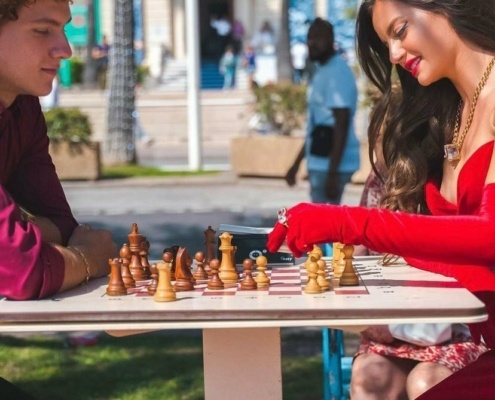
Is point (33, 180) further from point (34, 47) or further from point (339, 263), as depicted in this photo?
point (339, 263)

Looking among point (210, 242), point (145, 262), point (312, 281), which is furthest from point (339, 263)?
point (145, 262)

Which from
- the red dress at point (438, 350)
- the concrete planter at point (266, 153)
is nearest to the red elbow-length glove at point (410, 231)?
the red dress at point (438, 350)

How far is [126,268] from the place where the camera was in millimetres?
2973

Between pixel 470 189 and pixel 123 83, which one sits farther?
pixel 123 83

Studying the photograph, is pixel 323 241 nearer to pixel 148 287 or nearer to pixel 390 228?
pixel 390 228

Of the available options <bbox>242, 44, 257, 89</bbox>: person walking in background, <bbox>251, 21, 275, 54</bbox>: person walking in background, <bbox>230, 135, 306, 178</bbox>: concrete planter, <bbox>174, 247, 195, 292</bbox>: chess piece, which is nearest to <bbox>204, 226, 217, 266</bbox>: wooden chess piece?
<bbox>174, 247, 195, 292</bbox>: chess piece

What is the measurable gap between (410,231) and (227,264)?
54 centimetres

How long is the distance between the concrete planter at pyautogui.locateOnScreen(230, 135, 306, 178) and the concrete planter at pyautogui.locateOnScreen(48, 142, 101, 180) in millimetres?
2029

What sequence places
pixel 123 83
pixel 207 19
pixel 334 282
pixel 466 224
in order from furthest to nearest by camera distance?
1. pixel 207 19
2. pixel 123 83
3. pixel 334 282
4. pixel 466 224

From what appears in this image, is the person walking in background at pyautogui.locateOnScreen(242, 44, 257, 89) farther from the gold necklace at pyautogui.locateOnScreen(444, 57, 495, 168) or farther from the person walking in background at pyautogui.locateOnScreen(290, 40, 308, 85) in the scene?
the gold necklace at pyautogui.locateOnScreen(444, 57, 495, 168)

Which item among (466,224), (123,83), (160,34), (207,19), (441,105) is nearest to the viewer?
(466,224)

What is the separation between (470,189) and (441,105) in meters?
0.43

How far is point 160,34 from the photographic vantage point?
124ft

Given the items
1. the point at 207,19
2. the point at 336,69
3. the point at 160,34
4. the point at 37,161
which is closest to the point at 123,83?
the point at 336,69
